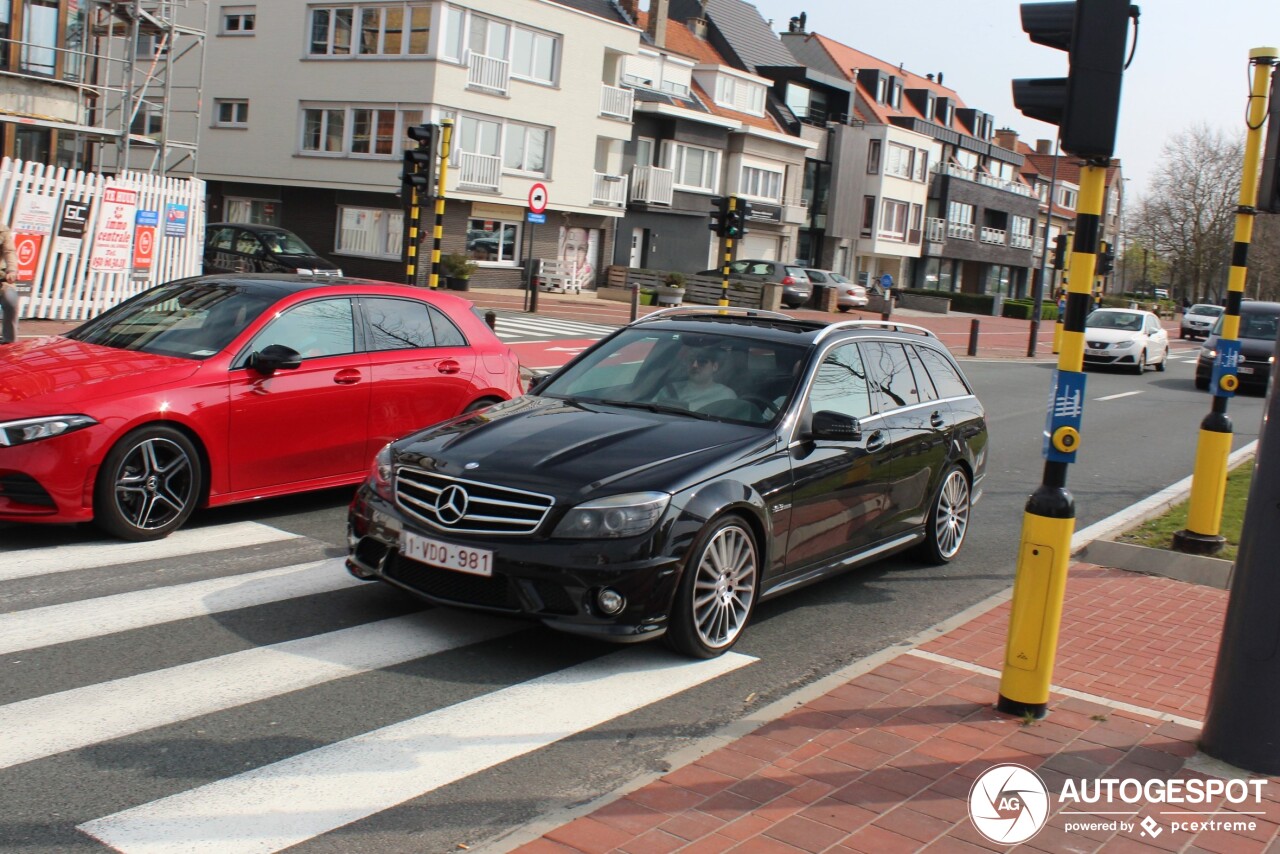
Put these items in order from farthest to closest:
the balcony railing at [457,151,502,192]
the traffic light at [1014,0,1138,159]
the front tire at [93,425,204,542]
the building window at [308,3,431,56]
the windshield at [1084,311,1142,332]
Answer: the balcony railing at [457,151,502,192] < the building window at [308,3,431,56] < the windshield at [1084,311,1142,332] < the front tire at [93,425,204,542] < the traffic light at [1014,0,1138,159]

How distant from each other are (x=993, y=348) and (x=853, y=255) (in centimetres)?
3222

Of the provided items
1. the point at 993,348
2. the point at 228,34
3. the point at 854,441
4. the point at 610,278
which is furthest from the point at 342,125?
the point at 854,441

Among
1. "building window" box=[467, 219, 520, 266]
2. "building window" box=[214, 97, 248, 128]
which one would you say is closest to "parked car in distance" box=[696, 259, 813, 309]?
"building window" box=[467, 219, 520, 266]

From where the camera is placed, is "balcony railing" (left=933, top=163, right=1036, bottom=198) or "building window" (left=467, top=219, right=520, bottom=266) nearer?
"building window" (left=467, top=219, right=520, bottom=266)

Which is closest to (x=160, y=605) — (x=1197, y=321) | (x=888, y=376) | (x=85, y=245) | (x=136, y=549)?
(x=136, y=549)

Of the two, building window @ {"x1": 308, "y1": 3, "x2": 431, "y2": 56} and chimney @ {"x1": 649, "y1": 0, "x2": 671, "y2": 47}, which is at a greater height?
chimney @ {"x1": 649, "y1": 0, "x2": 671, "y2": 47}

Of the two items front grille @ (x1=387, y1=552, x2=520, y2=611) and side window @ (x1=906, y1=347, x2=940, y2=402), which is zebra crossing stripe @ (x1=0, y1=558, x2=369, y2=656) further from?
side window @ (x1=906, y1=347, x2=940, y2=402)

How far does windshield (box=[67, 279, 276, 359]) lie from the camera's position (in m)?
8.05

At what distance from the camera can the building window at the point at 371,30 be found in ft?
125

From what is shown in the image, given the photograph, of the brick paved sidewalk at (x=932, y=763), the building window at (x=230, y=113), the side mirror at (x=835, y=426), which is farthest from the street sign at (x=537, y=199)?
the brick paved sidewalk at (x=932, y=763)

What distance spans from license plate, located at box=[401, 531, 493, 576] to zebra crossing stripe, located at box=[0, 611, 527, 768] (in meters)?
0.43

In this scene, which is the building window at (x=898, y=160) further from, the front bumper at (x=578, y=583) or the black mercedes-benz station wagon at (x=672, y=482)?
the front bumper at (x=578, y=583)

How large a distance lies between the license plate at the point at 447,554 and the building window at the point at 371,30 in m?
34.6

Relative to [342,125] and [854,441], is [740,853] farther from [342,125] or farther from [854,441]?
[342,125]
